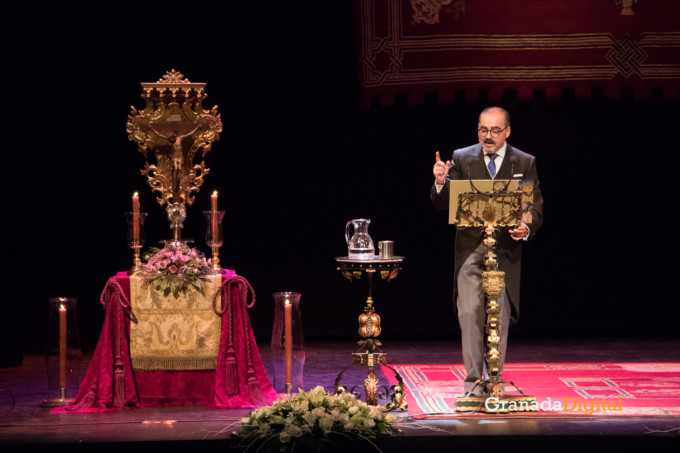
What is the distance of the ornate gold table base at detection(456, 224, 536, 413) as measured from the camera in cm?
536

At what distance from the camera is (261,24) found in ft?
26.3

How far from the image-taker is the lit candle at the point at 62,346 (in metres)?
5.94

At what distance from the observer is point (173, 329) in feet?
19.1

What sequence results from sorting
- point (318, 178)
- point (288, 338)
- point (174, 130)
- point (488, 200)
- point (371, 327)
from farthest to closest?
point (318, 178) → point (174, 130) → point (288, 338) → point (371, 327) → point (488, 200)

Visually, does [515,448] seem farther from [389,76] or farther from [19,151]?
[19,151]

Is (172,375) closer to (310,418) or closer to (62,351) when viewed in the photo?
(62,351)

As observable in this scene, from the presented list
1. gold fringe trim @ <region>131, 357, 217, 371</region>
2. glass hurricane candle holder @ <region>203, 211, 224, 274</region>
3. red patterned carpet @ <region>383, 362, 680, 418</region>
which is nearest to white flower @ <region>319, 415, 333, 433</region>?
red patterned carpet @ <region>383, 362, 680, 418</region>

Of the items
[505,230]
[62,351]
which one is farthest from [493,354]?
[62,351]

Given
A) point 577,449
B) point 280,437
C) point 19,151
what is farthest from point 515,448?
point 19,151

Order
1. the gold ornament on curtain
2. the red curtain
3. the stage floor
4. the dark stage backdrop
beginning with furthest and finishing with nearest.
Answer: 1. the dark stage backdrop
2. the red curtain
3. the gold ornament on curtain
4. the stage floor

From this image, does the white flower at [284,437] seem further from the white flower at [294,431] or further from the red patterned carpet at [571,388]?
the red patterned carpet at [571,388]

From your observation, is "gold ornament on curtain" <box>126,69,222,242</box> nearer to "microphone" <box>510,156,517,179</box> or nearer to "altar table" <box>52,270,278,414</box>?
"altar table" <box>52,270,278,414</box>

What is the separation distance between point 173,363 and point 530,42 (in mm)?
3594

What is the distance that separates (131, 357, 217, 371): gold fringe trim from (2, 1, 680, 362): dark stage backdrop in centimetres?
219
